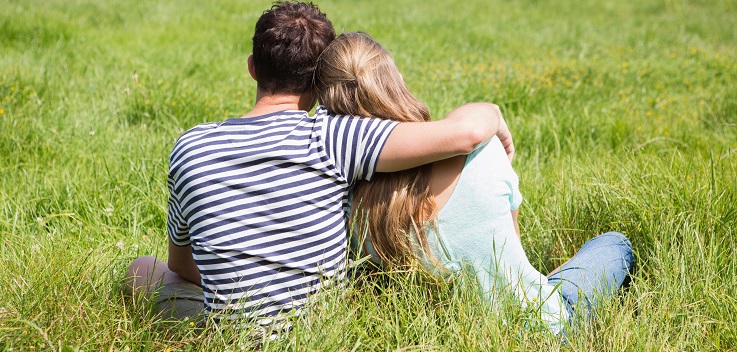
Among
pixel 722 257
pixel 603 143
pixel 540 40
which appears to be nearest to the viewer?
pixel 722 257

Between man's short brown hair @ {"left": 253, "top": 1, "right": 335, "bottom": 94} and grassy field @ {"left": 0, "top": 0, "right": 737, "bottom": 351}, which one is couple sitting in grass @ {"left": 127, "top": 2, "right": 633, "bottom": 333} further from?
grassy field @ {"left": 0, "top": 0, "right": 737, "bottom": 351}

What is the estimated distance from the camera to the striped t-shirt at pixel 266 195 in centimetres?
197

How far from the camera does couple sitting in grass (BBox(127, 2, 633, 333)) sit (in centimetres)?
198

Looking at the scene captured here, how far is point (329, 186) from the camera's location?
6.74ft

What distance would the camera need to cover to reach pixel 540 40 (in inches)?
323

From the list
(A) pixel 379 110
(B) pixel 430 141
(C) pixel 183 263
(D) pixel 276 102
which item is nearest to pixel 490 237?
(B) pixel 430 141

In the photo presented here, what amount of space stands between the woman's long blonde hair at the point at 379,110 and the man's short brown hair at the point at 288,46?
54 millimetres

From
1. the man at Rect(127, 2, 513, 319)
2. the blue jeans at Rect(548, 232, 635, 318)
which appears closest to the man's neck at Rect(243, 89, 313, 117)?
the man at Rect(127, 2, 513, 319)

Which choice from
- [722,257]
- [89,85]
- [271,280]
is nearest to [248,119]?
[271,280]

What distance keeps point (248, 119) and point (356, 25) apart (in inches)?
245

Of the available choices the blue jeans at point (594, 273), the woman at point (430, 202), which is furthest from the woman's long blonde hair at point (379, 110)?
the blue jeans at point (594, 273)

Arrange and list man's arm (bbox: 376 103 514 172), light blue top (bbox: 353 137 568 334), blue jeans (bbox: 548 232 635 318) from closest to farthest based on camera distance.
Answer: man's arm (bbox: 376 103 514 172), light blue top (bbox: 353 137 568 334), blue jeans (bbox: 548 232 635 318)

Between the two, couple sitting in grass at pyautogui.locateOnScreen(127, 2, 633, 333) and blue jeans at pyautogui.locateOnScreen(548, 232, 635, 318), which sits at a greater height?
couple sitting in grass at pyautogui.locateOnScreen(127, 2, 633, 333)

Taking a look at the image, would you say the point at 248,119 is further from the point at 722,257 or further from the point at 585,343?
the point at 722,257
